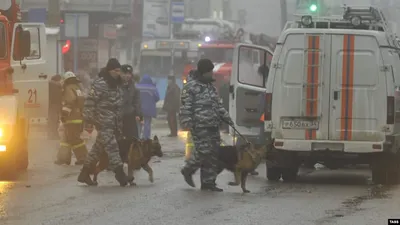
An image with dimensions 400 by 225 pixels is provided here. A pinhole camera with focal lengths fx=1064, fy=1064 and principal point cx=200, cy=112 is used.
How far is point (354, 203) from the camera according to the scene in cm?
1255

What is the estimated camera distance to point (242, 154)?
13.6m

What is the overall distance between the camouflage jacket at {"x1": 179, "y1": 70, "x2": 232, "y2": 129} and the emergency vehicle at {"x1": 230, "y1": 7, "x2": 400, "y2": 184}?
139 cm

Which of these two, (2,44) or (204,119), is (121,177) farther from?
(2,44)

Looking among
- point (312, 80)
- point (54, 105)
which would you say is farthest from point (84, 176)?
point (54, 105)

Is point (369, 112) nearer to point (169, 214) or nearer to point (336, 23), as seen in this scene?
point (336, 23)

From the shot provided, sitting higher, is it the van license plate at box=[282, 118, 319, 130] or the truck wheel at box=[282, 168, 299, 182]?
the van license plate at box=[282, 118, 319, 130]

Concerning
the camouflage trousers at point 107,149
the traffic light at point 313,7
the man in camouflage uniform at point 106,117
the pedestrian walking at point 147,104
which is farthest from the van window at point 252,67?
the traffic light at point 313,7

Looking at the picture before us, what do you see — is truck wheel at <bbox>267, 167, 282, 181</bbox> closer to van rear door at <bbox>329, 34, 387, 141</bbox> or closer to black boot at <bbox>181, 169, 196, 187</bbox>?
van rear door at <bbox>329, 34, 387, 141</bbox>

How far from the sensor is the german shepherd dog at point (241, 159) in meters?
13.6

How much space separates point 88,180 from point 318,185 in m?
3.25

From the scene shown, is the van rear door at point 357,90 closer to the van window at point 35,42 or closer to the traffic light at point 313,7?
the van window at point 35,42

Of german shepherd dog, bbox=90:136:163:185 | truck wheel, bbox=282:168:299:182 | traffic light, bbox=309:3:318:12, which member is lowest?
truck wheel, bbox=282:168:299:182

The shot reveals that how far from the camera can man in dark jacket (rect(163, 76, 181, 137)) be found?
94.1ft

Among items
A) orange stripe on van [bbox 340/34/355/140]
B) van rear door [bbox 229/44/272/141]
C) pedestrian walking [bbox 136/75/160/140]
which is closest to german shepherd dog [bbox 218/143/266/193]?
orange stripe on van [bbox 340/34/355/140]
